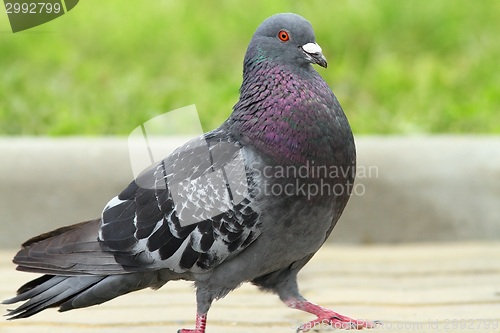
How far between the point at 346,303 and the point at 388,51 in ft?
13.8

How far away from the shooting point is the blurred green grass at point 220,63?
539 cm

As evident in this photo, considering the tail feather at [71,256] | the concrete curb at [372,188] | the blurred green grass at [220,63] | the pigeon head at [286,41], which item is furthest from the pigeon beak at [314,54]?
the blurred green grass at [220,63]

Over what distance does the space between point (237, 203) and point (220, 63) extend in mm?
4504

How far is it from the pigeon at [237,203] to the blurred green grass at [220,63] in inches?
101

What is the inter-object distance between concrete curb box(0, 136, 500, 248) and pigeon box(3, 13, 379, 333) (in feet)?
5.32

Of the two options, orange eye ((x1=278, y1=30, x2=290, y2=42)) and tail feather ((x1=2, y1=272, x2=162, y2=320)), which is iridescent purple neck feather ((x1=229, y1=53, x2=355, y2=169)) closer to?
orange eye ((x1=278, y1=30, x2=290, y2=42))

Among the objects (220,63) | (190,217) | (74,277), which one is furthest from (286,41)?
(220,63)

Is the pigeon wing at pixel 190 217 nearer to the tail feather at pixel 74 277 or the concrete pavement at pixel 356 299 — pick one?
the tail feather at pixel 74 277

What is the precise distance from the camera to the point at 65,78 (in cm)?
620

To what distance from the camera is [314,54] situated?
249cm

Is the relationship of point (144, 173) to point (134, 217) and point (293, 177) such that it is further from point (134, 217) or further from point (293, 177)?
point (293, 177)

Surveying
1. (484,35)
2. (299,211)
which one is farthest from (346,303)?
(484,35)

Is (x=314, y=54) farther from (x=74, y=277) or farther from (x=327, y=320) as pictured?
(x=74, y=277)

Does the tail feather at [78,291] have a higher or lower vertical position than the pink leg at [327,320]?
higher
